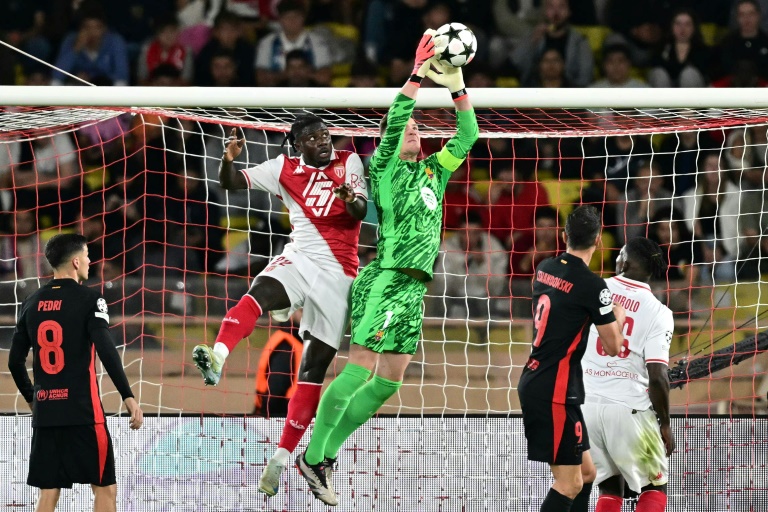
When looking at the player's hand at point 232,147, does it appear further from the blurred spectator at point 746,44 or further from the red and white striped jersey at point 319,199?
the blurred spectator at point 746,44

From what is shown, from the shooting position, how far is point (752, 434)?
798 centimetres

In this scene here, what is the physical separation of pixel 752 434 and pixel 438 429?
2.04 meters

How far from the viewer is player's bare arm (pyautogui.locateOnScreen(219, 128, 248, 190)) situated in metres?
6.72

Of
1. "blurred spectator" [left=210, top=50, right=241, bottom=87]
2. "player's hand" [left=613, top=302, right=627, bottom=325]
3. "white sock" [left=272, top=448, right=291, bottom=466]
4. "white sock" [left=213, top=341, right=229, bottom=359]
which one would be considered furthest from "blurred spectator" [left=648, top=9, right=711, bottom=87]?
"white sock" [left=213, top=341, right=229, bottom=359]

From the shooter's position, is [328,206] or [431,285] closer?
[328,206]

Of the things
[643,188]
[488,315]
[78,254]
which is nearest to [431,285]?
[488,315]

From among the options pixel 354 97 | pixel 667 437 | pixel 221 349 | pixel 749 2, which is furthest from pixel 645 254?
pixel 749 2

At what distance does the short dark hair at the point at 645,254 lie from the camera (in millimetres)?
7000

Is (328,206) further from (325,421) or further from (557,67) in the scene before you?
(557,67)

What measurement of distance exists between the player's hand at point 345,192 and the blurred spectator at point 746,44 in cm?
649

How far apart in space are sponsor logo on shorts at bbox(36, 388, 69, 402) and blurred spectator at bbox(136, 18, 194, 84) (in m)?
5.88

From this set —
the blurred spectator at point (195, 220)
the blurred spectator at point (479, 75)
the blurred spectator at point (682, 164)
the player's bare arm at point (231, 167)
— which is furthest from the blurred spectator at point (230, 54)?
the player's bare arm at point (231, 167)

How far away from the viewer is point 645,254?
23.0ft

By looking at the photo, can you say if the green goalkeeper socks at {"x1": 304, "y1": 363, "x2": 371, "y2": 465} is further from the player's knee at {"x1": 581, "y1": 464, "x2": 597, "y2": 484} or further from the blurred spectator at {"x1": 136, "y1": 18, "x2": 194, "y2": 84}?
the blurred spectator at {"x1": 136, "y1": 18, "x2": 194, "y2": 84}
